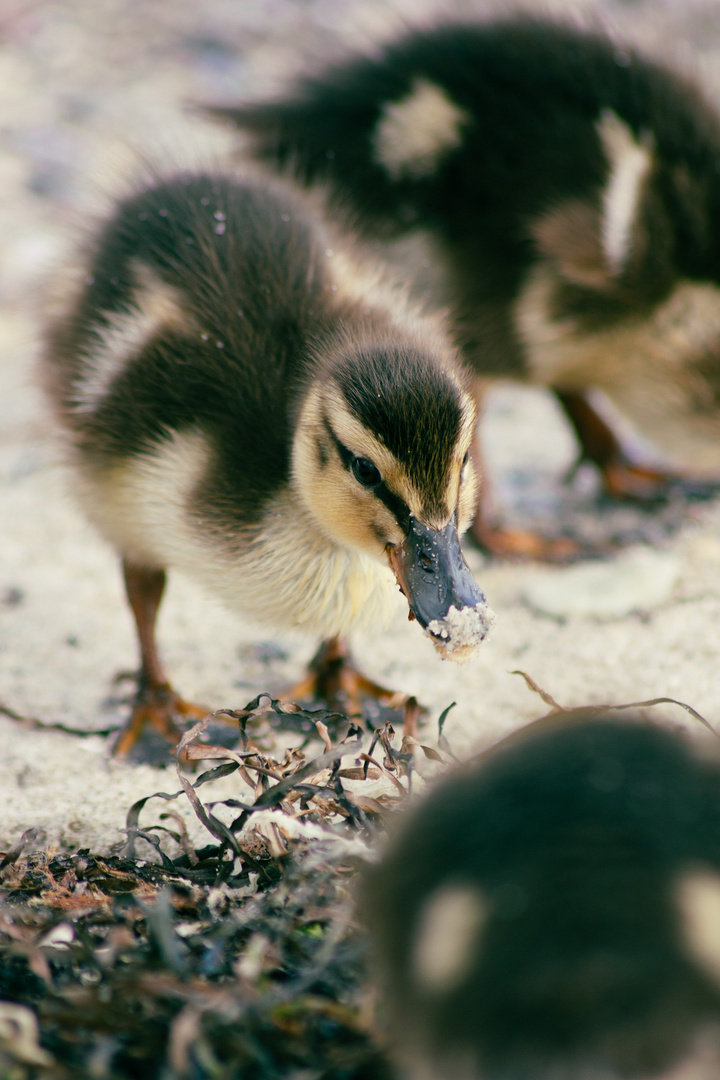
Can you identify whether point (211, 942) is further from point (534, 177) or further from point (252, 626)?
point (534, 177)

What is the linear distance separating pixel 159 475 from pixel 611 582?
3.74ft

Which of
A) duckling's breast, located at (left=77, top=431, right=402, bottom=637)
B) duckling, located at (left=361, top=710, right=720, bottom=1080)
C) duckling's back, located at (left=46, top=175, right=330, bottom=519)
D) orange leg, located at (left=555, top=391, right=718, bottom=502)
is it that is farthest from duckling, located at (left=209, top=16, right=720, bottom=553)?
duckling, located at (left=361, top=710, right=720, bottom=1080)

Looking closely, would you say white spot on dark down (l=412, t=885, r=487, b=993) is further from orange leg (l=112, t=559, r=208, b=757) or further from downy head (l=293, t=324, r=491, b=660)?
orange leg (l=112, t=559, r=208, b=757)

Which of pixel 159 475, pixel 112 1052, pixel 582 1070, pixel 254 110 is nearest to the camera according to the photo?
pixel 582 1070

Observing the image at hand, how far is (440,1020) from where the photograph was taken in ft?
3.14

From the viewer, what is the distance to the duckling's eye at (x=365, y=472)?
166cm

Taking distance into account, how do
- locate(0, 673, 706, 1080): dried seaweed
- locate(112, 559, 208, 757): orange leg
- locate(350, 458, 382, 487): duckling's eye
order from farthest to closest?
1. locate(112, 559, 208, 757): orange leg
2. locate(350, 458, 382, 487): duckling's eye
3. locate(0, 673, 706, 1080): dried seaweed

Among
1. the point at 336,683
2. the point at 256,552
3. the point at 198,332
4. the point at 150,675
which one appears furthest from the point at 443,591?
the point at 150,675

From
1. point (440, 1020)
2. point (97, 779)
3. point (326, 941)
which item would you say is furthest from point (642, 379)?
point (440, 1020)

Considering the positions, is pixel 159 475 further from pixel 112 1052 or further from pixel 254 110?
pixel 254 110

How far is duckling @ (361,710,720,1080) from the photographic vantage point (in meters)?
0.89

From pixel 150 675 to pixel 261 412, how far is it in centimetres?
66

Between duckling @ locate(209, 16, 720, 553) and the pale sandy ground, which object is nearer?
the pale sandy ground

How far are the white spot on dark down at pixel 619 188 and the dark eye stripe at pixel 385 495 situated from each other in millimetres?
1084
